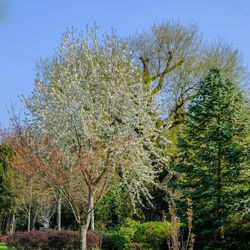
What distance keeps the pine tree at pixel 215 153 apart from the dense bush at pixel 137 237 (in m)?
1.36

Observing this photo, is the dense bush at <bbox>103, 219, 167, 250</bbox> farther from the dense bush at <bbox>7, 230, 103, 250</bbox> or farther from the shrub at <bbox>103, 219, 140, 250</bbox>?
the dense bush at <bbox>7, 230, 103, 250</bbox>

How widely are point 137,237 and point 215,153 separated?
4.29 meters

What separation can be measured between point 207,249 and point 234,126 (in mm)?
4352

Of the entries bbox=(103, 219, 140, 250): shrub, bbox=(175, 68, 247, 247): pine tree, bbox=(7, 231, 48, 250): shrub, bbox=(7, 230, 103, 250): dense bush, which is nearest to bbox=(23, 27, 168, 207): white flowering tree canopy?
bbox=(175, 68, 247, 247): pine tree

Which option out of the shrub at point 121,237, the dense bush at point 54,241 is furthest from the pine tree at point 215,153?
the dense bush at point 54,241

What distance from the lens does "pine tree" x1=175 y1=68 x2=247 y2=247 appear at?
10.4 metres

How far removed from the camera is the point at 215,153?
11.0 meters

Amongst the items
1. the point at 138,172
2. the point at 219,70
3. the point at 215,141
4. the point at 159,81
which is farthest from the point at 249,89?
the point at 138,172

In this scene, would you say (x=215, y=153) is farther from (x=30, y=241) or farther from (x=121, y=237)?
(x=30, y=241)

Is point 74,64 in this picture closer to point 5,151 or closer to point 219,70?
point 219,70

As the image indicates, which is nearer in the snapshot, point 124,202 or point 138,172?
point 138,172

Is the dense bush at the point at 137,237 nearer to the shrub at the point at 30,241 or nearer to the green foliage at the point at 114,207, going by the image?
the shrub at the point at 30,241

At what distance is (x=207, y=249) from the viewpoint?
939cm

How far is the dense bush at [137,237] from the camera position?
11.0 m
